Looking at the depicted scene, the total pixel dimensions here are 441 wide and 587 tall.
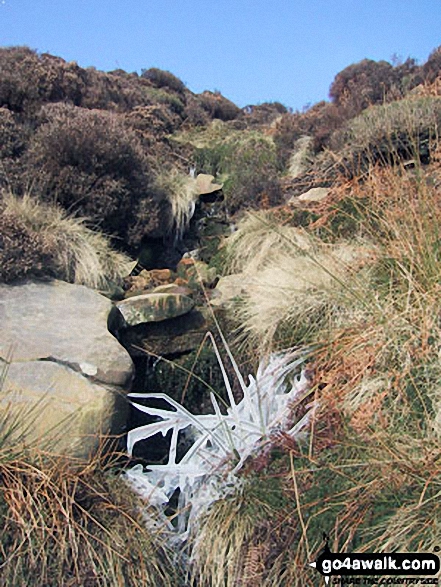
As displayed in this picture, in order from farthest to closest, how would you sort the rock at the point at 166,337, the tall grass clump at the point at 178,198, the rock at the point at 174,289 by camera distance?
the tall grass clump at the point at 178,198 → the rock at the point at 174,289 → the rock at the point at 166,337

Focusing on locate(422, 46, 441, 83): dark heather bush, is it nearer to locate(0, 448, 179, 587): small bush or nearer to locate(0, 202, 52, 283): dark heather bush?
locate(0, 202, 52, 283): dark heather bush

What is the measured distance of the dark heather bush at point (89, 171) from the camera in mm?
5996

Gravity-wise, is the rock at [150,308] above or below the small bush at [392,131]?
below

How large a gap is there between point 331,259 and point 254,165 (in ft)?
15.2

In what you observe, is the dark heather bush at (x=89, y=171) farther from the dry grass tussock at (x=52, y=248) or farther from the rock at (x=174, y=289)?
the rock at (x=174, y=289)

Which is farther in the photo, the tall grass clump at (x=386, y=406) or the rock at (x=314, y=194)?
the rock at (x=314, y=194)

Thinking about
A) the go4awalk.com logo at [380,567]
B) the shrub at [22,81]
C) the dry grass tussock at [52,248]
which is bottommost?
the go4awalk.com logo at [380,567]

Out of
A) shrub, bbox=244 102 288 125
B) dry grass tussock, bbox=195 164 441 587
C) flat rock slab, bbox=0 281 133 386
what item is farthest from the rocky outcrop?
shrub, bbox=244 102 288 125

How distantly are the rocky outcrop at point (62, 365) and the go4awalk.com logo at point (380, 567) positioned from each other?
4.43 feet

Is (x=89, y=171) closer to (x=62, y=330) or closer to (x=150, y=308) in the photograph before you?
(x=150, y=308)

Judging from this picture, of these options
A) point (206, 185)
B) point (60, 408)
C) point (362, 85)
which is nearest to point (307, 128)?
point (362, 85)

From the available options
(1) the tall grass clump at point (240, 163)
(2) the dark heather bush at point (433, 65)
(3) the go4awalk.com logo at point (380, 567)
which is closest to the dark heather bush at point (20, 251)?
(1) the tall grass clump at point (240, 163)

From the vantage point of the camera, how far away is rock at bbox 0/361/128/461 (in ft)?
10.5

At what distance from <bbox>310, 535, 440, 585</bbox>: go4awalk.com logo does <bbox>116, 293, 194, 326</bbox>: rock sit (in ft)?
7.90
